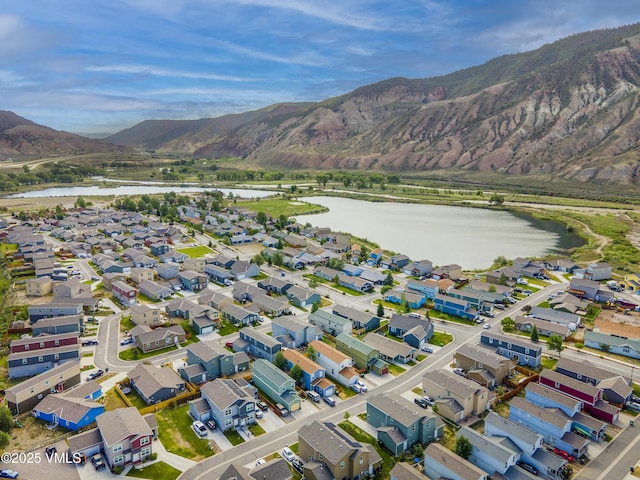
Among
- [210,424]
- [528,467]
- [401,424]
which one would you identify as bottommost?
[528,467]

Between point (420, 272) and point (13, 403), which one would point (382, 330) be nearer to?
point (420, 272)

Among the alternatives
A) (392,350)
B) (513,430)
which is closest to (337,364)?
(392,350)

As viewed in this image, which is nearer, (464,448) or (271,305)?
(464,448)

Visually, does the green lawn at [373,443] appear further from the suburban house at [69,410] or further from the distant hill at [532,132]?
the distant hill at [532,132]

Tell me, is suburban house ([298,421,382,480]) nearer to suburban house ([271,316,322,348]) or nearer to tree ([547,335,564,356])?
suburban house ([271,316,322,348])

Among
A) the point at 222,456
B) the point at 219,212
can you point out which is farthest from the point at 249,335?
the point at 219,212

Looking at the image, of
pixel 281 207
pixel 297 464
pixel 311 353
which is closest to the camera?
pixel 297 464

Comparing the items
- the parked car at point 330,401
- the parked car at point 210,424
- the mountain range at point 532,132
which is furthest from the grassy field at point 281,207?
the mountain range at point 532,132

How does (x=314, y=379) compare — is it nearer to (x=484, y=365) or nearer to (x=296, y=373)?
(x=296, y=373)

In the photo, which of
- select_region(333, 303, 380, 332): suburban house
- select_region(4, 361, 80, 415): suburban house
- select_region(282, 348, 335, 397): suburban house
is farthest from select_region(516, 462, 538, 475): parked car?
select_region(4, 361, 80, 415): suburban house
